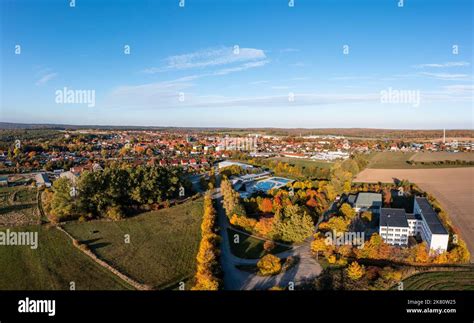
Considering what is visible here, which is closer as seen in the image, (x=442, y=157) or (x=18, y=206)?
(x=18, y=206)

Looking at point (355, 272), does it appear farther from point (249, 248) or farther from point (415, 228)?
point (415, 228)

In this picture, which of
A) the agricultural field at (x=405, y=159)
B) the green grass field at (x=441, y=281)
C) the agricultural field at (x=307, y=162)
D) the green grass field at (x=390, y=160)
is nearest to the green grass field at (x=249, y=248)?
the green grass field at (x=441, y=281)

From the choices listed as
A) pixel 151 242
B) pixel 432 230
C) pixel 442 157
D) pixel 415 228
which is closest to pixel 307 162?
pixel 442 157

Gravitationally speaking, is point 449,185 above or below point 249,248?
above

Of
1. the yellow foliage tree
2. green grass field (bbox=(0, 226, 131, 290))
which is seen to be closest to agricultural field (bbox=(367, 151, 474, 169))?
A: the yellow foliage tree

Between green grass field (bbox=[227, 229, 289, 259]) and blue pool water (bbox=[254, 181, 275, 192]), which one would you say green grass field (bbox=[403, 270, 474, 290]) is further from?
blue pool water (bbox=[254, 181, 275, 192])

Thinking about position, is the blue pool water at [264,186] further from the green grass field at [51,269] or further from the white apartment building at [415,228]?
the green grass field at [51,269]
